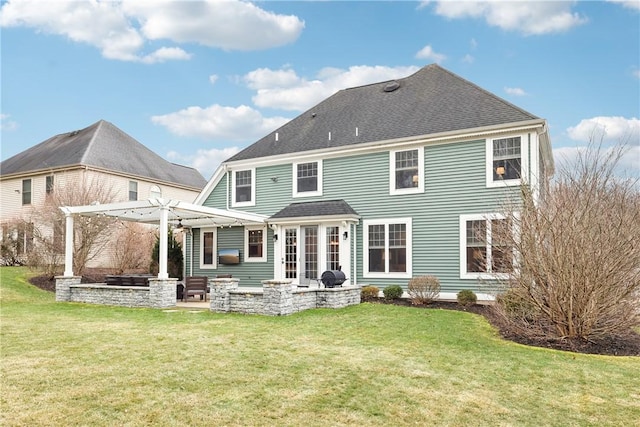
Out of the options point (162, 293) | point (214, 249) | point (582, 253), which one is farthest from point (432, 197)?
point (214, 249)

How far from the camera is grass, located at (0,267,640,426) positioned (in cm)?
448

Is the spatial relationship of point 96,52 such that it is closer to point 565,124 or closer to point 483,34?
point 483,34

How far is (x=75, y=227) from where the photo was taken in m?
18.3

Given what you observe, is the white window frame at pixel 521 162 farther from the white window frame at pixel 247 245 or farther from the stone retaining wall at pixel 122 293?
the stone retaining wall at pixel 122 293

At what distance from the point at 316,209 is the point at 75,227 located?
32.3 ft

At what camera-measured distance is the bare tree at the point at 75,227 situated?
18.2 m

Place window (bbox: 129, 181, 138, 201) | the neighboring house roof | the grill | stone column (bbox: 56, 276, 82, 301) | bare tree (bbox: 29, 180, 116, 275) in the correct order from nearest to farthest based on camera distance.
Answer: the grill, stone column (bbox: 56, 276, 82, 301), bare tree (bbox: 29, 180, 116, 275), the neighboring house roof, window (bbox: 129, 181, 138, 201)

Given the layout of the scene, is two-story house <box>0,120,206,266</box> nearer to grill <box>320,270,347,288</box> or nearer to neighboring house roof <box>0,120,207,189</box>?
neighboring house roof <box>0,120,207,189</box>

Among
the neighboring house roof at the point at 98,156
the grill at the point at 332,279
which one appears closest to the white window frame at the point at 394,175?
the grill at the point at 332,279

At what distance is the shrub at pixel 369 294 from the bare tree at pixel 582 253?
5361 millimetres

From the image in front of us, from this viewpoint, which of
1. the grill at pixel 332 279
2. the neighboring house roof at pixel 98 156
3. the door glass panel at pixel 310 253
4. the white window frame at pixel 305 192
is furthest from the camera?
the neighboring house roof at pixel 98 156

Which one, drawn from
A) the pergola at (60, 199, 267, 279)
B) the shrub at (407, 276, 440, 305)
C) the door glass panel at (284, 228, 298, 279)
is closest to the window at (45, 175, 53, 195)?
the pergola at (60, 199, 267, 279)

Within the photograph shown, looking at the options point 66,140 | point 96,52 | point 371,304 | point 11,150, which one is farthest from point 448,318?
Answer: point 11,150

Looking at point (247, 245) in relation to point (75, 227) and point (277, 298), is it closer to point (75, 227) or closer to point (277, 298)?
point (277, 298)
